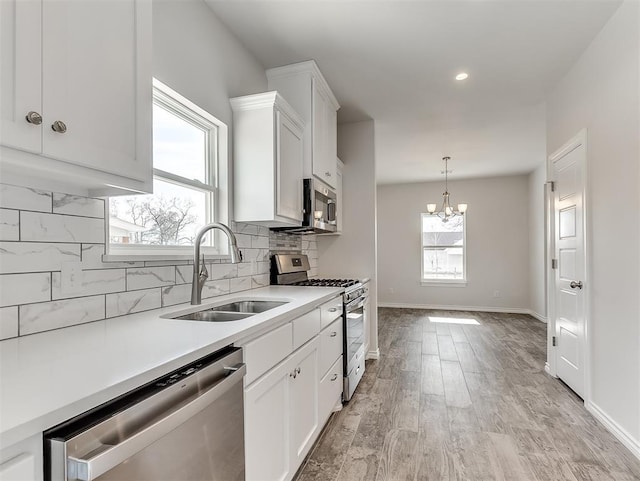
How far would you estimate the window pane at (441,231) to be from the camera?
6.95 m

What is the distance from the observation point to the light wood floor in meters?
1.83

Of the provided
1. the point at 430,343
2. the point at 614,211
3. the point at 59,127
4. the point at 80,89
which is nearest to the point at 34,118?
the point at 59,127

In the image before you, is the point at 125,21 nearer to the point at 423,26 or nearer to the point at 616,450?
the point at 423,26

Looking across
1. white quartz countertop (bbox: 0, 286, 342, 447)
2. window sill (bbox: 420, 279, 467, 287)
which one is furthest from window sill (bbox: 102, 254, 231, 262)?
window sill (bbox: 420, 279, 467, 287)

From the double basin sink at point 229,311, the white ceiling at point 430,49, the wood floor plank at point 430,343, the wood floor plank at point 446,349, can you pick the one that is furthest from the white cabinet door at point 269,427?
the wood floor plank at point 430,343

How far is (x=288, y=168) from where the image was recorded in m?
2.47

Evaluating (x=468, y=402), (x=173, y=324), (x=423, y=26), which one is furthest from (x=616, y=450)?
(x=423, y=26)

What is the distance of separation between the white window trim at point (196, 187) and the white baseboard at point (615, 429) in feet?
8.63

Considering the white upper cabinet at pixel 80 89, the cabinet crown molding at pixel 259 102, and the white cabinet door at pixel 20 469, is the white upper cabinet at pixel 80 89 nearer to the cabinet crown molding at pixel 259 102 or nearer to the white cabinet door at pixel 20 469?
the white cabinet door at pixel 20 469

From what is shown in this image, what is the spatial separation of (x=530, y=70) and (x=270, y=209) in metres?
2.48

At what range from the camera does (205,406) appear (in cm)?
98

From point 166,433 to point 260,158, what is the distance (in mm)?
1768

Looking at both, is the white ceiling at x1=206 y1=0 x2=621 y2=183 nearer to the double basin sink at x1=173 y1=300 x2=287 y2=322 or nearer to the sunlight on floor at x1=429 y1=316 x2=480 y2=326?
the double basin sink at x1=173 y1=300 x2=287 y2=322

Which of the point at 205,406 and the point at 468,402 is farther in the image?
the point at 468,402
